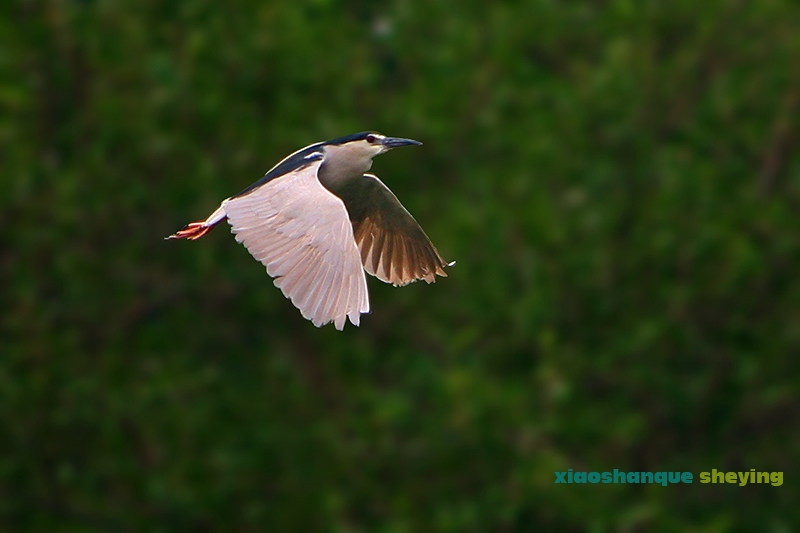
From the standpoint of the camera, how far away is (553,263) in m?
9.14

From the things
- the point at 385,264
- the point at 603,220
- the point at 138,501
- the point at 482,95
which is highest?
the point at 482,95

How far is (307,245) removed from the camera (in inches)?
191

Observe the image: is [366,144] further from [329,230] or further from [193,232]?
[329,230]

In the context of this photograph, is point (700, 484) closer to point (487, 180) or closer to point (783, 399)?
point (783, 399)

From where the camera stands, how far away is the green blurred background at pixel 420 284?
9.07 m

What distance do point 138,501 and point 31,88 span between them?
2772mm

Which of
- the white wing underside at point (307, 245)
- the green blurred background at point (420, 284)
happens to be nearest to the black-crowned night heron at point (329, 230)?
the white wing underside at point (307, 245)

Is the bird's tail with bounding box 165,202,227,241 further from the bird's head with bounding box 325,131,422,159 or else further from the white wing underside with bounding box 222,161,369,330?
the bird's head with bounding box 325,131,422,159

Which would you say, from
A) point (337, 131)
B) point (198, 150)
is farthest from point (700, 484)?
point (198, 150)

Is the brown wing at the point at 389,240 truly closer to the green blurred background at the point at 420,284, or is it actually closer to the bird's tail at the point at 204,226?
the bird's tail at the point at 204,226

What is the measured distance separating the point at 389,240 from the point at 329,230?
1133 mm

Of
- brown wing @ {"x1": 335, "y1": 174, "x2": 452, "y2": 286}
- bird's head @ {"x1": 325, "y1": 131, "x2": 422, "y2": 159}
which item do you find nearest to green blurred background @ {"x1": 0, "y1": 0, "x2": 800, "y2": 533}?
brown wing @ {"x1": 335, "y1": 174, "x2": 452, "y2": 286}

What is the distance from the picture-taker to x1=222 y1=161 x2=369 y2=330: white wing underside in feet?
15.2

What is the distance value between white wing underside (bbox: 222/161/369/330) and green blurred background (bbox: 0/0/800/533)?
3.77 m
